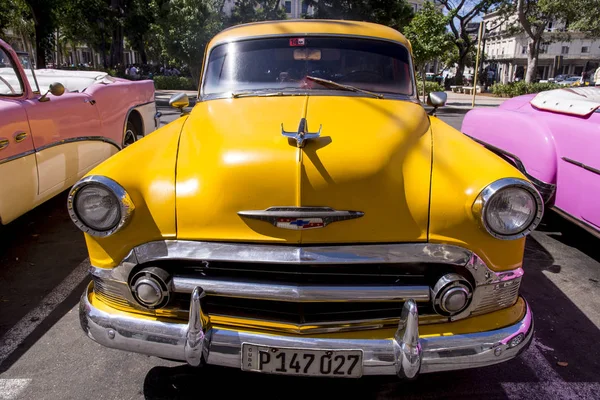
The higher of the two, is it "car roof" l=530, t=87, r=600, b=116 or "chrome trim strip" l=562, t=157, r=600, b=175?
"car roof" l=530, t=87, r=600, b=116

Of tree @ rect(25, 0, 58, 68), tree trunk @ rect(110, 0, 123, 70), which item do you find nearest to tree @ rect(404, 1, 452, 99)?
tree @ rect(25, 0, 58, 68)

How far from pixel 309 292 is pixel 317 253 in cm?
16

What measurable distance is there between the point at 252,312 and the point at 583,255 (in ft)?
11.5

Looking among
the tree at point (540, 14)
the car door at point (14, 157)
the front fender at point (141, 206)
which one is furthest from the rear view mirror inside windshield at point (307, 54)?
the tree at point (540, 14)

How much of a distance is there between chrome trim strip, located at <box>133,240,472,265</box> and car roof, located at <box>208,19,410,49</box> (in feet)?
6.33

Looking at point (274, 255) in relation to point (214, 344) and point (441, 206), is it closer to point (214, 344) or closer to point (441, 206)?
point (214, 344)

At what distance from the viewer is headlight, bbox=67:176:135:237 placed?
2.02 meters

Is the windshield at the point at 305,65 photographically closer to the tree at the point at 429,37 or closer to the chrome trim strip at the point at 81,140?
the chrome trim strip at the point at 81,140

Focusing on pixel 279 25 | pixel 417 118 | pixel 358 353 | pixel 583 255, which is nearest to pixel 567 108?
pixel 583 255

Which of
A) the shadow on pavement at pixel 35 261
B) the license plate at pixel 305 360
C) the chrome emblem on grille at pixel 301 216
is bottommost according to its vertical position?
the shadow on pavement at pixel 35 261

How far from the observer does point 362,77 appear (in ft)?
10.4

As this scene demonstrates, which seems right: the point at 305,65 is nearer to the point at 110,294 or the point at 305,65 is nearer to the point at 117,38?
the point at 110,294

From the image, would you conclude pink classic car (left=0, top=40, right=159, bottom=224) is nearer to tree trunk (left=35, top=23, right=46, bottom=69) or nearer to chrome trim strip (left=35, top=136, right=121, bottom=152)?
chrome trim strip (left=35, top=136, right=121, bottom=152)

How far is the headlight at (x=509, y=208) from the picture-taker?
6.39 feet
